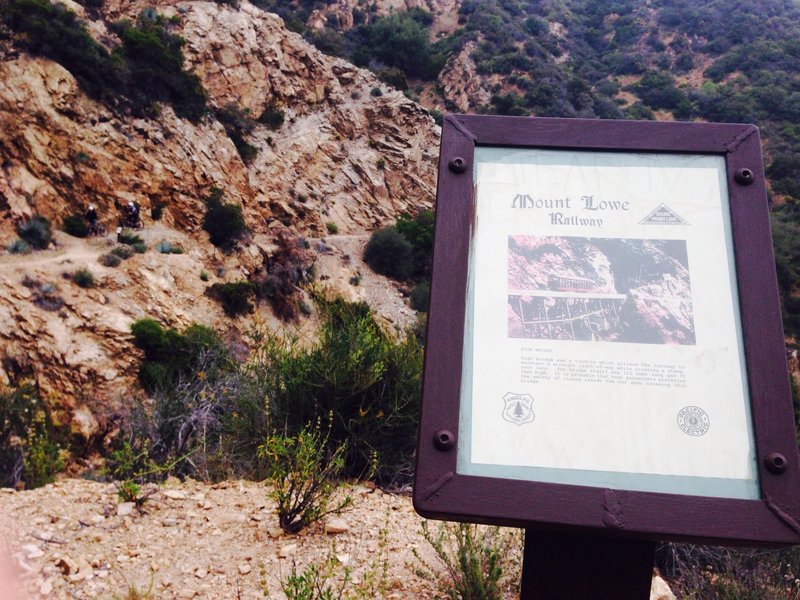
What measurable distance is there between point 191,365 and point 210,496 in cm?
818

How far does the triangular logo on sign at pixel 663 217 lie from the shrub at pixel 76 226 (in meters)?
16.0

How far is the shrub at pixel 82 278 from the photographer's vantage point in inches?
486

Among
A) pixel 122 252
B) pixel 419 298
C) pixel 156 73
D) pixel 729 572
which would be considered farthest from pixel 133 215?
pixel 729 572

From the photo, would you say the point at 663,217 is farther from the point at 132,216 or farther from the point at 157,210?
the point at 157,210

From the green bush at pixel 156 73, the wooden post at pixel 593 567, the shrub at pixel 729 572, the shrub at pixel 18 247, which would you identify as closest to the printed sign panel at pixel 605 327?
the wooden post at pixel 593 567

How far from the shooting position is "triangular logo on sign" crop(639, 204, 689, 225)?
1.68 m

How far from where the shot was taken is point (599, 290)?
161cm

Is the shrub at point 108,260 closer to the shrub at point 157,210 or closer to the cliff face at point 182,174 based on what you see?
the cliff face at point 182,174

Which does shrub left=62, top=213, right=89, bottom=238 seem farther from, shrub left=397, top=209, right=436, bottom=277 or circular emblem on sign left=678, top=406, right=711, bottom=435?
circular emblem on sign left=678, top=406, right=711, bottom=435

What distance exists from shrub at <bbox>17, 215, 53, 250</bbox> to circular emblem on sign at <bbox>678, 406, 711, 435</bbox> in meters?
15.3

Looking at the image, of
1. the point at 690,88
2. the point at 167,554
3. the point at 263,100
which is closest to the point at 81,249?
the point at 263,100

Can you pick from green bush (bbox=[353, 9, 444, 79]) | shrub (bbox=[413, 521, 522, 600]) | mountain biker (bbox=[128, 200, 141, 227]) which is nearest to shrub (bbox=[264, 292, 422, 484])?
shrub (bbox=[413, 521, 522, 600])

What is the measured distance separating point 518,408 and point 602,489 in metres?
0.28

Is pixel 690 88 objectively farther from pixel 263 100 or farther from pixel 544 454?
pixel 544 454
